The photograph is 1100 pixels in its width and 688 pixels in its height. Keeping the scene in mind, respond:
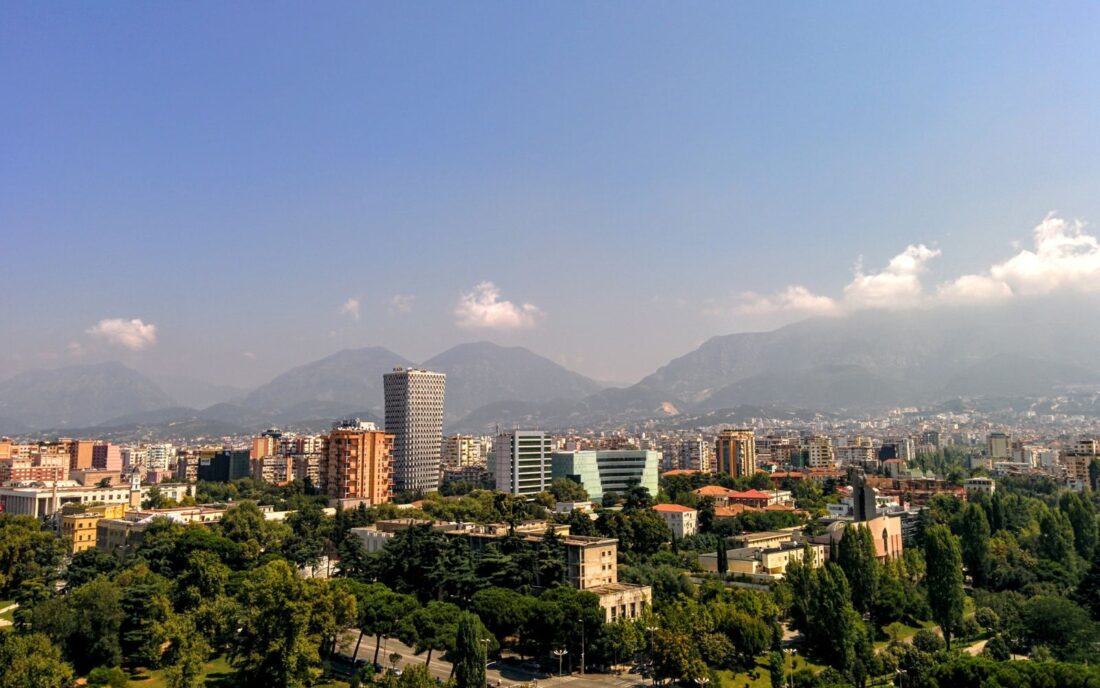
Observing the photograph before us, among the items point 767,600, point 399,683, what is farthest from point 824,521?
point 399,683

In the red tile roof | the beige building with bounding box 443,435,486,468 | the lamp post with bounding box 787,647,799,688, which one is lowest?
the lamp post with bounding box 787,647,799,688

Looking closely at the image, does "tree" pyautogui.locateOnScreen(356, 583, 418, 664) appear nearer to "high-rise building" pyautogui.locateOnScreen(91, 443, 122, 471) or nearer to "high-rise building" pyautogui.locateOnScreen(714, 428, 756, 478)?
"high-rise building" pyautogui.locateOnScreen(714, 428, 756, 478)

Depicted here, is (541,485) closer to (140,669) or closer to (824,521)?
(824,521)

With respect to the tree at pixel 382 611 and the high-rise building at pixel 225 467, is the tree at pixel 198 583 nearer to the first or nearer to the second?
the tree at pixel 382 611

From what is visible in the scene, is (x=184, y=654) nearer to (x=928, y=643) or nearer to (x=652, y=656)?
(x=652, y=656)

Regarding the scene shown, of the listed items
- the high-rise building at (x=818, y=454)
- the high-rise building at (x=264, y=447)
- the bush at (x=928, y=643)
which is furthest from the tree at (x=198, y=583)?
the high-rise building at (x=818, y=454)

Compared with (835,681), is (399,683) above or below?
above

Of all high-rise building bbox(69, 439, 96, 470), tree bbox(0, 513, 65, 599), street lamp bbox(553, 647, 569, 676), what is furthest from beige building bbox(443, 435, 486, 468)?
street lamp bbox(553, 647, 569, 676)
